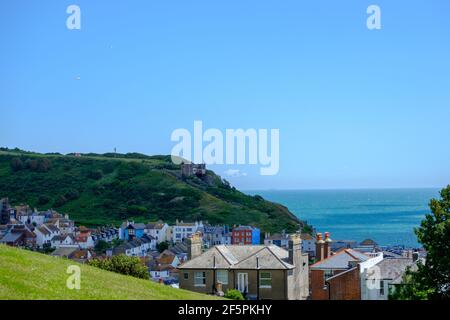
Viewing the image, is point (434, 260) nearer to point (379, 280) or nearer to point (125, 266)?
point (379, 280)

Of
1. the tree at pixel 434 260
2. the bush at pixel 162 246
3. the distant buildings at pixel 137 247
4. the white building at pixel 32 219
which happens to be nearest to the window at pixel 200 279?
the tree at pixel 434 260

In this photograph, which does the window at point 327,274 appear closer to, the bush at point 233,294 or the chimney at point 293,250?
the chimney at point 293,250

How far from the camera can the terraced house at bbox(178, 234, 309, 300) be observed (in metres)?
35.6

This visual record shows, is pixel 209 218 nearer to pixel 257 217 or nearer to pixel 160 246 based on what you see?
pixel 257 217

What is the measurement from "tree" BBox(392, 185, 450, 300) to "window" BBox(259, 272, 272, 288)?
8.43m

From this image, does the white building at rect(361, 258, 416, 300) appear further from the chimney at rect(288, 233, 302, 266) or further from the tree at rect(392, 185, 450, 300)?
the tree at rect(392, 185, 450, 300)

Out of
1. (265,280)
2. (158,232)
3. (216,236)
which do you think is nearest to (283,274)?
(265,280)

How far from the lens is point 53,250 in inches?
5044

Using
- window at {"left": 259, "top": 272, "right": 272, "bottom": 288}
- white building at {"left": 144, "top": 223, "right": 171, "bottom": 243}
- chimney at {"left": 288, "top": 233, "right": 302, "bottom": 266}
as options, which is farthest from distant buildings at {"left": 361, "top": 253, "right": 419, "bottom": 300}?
white building at {"left": 144, "top": 223, "right": 171, "bottom": 243}

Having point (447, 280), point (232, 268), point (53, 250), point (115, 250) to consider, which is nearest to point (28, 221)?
point (53, 250)

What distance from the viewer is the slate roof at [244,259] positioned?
35812mm

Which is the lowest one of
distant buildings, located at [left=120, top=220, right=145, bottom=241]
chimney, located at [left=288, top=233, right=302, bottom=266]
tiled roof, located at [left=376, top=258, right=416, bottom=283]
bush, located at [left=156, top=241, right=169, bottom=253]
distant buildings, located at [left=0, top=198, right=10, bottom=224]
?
bush, located at [left=156, top=241, right=169, bottom=253]

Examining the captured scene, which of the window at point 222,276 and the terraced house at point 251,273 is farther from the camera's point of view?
the window at point 222,276

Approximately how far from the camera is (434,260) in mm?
28016
